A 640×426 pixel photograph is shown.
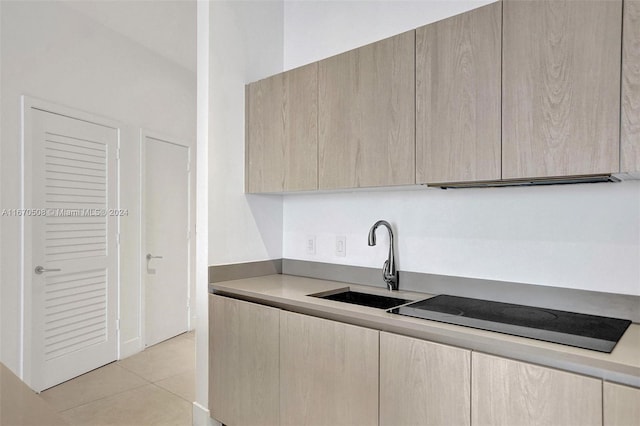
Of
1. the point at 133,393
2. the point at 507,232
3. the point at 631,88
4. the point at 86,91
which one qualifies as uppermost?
the point at 86,91

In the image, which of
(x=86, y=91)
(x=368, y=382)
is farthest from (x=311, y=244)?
(x=86, y=91)

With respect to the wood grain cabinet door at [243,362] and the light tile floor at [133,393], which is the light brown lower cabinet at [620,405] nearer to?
the wood grain cabinet door at [243,362]

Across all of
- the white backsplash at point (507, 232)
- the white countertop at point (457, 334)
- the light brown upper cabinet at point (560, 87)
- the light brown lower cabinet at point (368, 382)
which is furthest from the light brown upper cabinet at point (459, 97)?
the light brown lower cabinet at point (368, 382)

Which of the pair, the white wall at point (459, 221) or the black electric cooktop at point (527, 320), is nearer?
the black electric cooktop at point (527, 320)

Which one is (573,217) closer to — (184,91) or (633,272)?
(633,272)

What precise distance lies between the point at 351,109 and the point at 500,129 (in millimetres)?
708

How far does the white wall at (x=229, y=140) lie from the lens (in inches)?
89.6

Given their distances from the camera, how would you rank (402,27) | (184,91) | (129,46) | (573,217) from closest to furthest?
(573,217), (402,27), (129,46), (184,91)

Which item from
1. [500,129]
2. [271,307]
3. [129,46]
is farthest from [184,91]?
[500,129]

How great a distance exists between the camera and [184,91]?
4129 mm

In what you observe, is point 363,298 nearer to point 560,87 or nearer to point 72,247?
point 560,87

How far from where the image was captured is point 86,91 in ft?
10.3

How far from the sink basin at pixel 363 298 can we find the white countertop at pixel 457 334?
0.03 meters

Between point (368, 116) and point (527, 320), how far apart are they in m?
1.07
